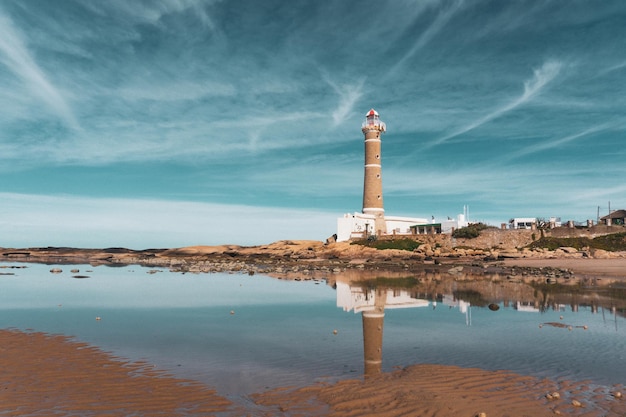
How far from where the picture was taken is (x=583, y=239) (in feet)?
204

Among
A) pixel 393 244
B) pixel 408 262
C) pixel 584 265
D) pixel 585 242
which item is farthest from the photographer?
pixel 393 244

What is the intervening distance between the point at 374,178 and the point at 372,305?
54767mm

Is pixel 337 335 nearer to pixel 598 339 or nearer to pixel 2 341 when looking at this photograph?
pixel 598 339

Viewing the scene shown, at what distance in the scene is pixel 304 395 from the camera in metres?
9.07

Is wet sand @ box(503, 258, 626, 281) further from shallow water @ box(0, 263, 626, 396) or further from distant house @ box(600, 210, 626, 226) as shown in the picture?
distant house @ box(600, 210, 626, 226)

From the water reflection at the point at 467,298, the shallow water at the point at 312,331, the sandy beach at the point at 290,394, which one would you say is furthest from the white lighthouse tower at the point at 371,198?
the sandy beach at the point at 290,394

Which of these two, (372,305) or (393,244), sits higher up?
(393,244)

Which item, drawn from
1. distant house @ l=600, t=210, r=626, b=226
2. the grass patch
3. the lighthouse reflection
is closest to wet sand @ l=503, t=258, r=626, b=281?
the grass patch

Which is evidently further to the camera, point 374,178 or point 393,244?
point 374,178

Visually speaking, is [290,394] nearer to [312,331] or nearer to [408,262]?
[312,331]

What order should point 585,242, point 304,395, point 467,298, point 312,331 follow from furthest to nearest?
point 585,242 < point 467,298 < point 312,331 < point 304,395

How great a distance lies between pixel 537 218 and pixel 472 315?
197 feet

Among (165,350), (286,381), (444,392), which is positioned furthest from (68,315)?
(444,392)

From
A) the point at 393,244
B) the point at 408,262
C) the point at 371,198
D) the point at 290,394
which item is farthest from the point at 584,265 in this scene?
the point at 290,394
